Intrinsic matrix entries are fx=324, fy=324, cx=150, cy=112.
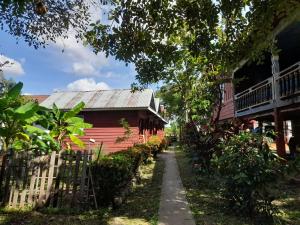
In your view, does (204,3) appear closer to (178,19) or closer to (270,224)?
(178,19)

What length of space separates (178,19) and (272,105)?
752 cm

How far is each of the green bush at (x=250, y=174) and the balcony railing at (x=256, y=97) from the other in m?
6.73

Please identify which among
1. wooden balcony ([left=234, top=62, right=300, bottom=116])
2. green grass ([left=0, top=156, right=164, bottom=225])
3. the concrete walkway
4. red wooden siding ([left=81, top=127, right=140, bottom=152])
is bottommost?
green grass ([left=0, top=156, right=164, bottom=225])

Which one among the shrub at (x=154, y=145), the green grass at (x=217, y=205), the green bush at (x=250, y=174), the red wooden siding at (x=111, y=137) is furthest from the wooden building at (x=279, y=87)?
the red wooden siding at (x=111, y=137)

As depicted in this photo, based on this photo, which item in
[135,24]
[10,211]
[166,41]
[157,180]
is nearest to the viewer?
[135,24]

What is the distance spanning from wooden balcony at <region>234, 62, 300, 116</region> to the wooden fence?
7239mm

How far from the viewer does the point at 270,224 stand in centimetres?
659

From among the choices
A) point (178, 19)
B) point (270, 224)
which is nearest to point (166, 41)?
point (178, 19)

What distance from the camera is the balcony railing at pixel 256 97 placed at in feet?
Result: 45.3

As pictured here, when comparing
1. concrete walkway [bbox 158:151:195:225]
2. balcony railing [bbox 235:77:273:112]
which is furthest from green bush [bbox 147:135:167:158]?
concrete walkway [bbox 158:151:195:225]

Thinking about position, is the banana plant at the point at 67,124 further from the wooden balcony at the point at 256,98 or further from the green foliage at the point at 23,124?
the wooden balcony at the point at 256,98

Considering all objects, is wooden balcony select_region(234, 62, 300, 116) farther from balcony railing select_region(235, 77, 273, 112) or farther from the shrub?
the shrub

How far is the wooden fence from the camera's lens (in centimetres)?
784

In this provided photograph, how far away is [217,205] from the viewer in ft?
27.3
